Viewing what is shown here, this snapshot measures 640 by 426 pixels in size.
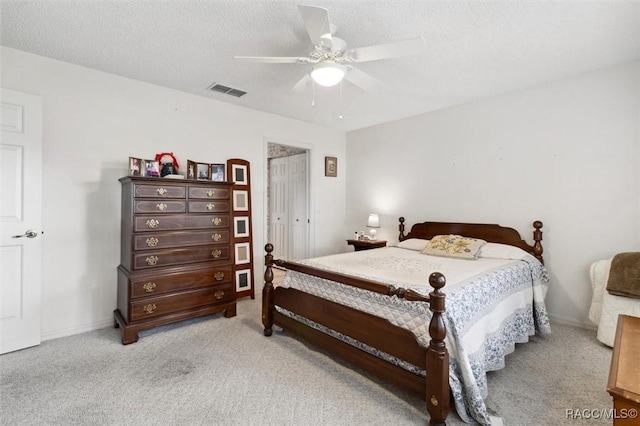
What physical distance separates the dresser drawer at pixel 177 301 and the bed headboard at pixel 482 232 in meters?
2.60

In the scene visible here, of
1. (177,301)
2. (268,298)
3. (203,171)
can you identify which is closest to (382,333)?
(268,298)

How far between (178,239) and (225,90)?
181 centimetres

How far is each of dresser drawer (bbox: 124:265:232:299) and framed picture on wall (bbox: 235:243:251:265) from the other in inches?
27.7

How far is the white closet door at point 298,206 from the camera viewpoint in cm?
510

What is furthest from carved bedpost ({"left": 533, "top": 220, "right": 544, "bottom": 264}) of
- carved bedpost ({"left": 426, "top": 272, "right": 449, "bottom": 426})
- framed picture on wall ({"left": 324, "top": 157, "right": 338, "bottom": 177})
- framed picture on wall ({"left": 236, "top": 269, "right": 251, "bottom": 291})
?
framed picture on wall ({"left": 236, "top": 269, "right": 251, "bottom": 291})

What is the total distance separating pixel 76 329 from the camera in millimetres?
2887

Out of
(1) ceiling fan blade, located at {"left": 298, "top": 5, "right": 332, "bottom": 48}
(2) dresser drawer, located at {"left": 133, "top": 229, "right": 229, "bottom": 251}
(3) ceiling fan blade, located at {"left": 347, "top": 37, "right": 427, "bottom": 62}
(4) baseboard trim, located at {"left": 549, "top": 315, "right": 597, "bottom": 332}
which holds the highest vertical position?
(1) ceiling fan blade, located at {"left": 298, "top": 5, "right": 332, "bottom": 48}

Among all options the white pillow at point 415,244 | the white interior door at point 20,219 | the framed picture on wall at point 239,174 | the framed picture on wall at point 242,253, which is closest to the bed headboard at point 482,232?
the white pillow at point 415,244

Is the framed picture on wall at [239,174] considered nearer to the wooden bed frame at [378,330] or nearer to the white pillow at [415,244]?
the wooden bed frame at [378,330]

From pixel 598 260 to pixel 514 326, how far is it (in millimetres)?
1266

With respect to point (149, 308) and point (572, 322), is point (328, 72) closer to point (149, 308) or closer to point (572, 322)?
point (149, 308)

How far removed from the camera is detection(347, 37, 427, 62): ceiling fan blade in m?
1.83

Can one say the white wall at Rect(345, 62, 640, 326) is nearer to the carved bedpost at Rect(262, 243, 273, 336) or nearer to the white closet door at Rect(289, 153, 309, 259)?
the white closet door at Rect(289, 153, 309, 259)

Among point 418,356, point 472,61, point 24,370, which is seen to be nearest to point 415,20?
point 472,61
